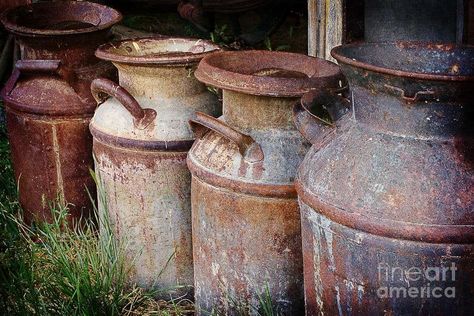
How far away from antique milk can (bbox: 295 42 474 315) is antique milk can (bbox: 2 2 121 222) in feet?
6.04

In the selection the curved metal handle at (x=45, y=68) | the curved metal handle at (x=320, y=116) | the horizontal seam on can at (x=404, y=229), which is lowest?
the horizontal seam on can at (x=404, y=229)

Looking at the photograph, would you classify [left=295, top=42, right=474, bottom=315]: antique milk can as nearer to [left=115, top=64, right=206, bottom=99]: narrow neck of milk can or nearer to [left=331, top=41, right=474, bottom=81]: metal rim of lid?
[left=331, top=41, right=474, bottom=81]: metal rim of lid

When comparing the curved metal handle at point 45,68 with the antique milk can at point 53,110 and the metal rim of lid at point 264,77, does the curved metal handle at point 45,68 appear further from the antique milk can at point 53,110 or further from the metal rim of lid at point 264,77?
the metal rim of lid at point 264,77

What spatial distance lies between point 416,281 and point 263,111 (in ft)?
3.21

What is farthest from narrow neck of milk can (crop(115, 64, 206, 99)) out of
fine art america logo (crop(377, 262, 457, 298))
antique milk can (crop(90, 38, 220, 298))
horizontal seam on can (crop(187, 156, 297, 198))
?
fine art america logo (crop(377, 262, 457, 298))

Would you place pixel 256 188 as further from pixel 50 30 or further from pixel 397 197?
pixel 50 30

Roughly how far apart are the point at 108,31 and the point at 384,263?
7.71 feet

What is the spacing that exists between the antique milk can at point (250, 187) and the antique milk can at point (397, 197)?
0.37m

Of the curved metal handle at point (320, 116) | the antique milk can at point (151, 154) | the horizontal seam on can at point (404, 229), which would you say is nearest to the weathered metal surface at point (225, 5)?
the antique milk can at point (151, 154)

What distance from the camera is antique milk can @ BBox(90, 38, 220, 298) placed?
11.6 feet

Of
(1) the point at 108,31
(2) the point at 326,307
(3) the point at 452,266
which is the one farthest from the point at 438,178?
(1) the point at 108,31

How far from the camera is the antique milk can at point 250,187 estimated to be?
3.01 m

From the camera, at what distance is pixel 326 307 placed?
8.89 feet

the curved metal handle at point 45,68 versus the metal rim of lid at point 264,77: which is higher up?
the metal rim of lid at point 264,77
